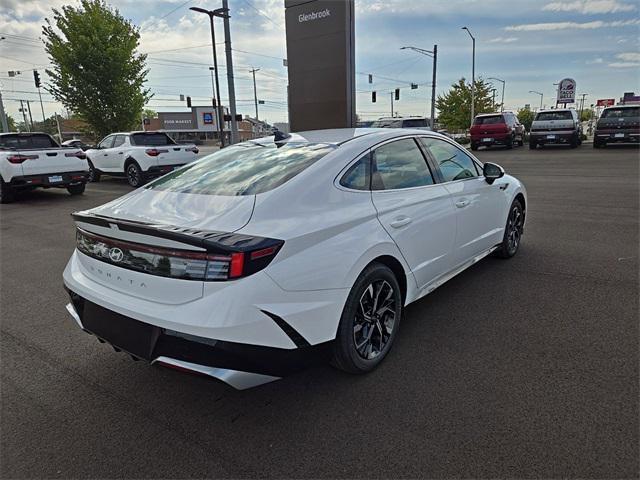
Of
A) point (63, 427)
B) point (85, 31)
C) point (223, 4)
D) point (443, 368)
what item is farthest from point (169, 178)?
point (85, 31)

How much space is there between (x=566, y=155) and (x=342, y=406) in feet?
61.5

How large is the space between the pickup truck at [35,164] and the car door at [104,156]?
88.0 inches

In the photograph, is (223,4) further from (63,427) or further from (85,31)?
(63,427)

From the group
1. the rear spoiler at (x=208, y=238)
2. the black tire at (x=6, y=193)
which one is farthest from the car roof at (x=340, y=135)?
the black tire at (x=6, y=193)

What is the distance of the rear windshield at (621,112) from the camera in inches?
695

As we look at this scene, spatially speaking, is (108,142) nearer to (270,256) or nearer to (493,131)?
(270,256)

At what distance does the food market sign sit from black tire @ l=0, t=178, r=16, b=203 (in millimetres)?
38958

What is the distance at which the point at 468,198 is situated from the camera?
3.85 meters

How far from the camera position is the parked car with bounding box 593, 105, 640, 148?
17.6 metres

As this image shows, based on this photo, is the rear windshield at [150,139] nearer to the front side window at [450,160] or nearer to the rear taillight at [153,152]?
the rear taillight at [153,152]

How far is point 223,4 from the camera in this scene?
56.4 feet

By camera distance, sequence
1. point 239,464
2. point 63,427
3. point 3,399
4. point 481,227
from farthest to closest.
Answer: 1. point 481,227
2. point 3,399
3. point 63,427
4. point 239,464

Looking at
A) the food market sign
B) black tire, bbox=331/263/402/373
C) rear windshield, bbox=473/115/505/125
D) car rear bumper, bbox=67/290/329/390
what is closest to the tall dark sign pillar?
rear windshield, bbox=473/115/505/125

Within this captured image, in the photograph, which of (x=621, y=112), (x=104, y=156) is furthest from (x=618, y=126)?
(x=104, y=156)
